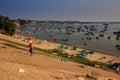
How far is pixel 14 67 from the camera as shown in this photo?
16.4 metres

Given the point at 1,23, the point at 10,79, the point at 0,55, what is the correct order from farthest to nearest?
the point at 1,23
the point at 0,55
the point at 10,79

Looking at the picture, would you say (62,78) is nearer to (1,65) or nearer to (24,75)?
(24,75)

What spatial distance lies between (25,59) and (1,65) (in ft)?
15.4

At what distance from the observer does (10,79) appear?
44.7ft

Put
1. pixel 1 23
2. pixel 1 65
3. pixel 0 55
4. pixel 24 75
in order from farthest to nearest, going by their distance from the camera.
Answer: pixel 1 23 < pixel 0 55 < pixel 1 65 < pixel 24 75

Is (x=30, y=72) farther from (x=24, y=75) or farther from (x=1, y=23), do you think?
(x=1, y=23)

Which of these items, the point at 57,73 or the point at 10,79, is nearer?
the point at 10,79

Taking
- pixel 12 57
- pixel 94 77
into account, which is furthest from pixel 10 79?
pixel 12 57

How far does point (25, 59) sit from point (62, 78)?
625 cm

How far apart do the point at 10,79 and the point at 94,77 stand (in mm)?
5997

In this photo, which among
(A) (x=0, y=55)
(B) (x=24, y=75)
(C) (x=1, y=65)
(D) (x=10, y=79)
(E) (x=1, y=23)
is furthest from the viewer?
(E) (x=1, y=23)

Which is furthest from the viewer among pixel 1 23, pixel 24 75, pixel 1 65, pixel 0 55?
pixel 1 23

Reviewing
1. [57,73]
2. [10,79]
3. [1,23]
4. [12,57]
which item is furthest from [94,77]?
[1,23]

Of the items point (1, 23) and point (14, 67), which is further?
point (1, 23)
